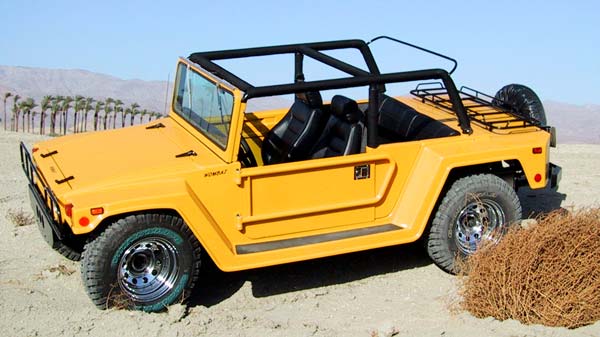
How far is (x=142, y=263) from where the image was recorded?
247 inches

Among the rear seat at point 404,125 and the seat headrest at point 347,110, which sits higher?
the seat headrest at point 347,110

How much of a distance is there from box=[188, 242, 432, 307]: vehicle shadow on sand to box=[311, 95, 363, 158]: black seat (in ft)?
3.21

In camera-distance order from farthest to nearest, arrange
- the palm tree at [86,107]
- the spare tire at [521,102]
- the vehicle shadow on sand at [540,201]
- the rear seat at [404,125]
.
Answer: the palm tree at [86,107], the vehicle shadow on sand at [540,201], the spare tire at [521,102], the rear seat at [404,125]

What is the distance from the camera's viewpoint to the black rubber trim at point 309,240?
6.37 meters

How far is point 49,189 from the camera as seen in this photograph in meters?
6.34

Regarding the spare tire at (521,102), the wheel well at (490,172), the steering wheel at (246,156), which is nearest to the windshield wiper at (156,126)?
the steering wheel at (246,156)

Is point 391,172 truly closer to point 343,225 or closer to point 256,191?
point 343,225

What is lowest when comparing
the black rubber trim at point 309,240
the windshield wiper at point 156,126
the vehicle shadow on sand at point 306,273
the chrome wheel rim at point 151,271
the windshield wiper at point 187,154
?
Answer: the vehicle shadow on sand at point 306,273

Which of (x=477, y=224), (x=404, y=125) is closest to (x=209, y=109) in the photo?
(x=404, y=125)

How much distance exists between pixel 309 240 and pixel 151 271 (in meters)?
1.19

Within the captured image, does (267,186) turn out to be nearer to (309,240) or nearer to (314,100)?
(309,240)

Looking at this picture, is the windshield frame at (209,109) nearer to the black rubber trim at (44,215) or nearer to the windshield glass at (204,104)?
the windshield glass at (204,104)

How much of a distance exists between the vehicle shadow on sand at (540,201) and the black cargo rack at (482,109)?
1.26 metres

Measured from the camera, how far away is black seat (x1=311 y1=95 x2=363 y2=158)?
6.89 meters
